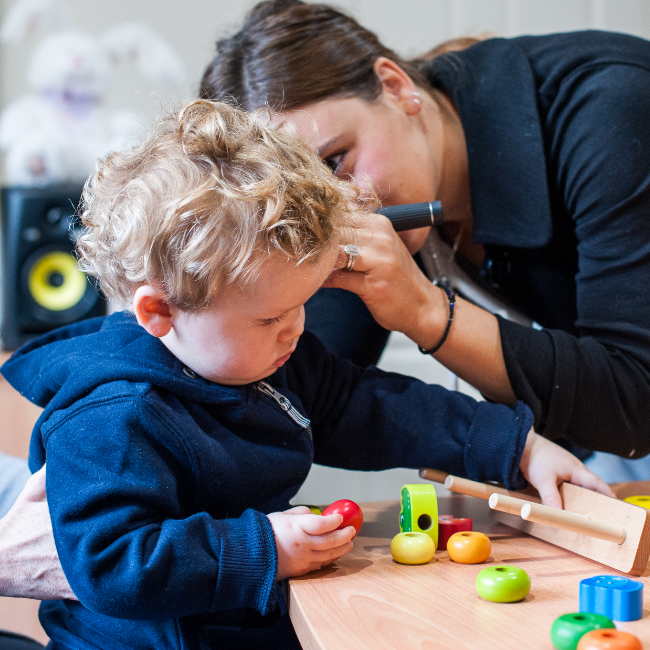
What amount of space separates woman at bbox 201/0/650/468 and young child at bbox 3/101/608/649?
5.0 inches

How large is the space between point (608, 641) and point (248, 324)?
1.14 ft

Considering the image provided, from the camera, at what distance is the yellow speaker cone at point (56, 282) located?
1592 millimetres

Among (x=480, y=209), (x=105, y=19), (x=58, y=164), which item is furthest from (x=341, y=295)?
(x=105, y=19)

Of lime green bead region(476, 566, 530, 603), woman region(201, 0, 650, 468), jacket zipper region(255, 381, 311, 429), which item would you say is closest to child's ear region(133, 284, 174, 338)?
jacket zipper region(255, 381, 311, 429)

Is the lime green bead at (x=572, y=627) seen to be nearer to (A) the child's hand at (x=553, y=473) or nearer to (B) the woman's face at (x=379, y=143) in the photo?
(A) the child's hand at (x=553, y=473)

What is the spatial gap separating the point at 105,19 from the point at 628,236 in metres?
1.50

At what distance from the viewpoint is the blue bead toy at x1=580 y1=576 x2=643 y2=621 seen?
17.5 inches

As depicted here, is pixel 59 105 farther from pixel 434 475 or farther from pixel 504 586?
pixel 504 586

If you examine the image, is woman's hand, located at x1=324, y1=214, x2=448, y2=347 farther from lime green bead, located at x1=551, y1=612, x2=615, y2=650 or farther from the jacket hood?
lime green bead, located at x1=551, y1=612, x2=615, y2=650

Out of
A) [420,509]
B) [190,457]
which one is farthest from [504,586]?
[190,457]

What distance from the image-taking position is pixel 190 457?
22.7 inches

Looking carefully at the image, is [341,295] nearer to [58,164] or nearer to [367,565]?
[367,565]

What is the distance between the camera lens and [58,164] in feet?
5.62

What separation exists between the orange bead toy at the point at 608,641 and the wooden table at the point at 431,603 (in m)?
0.03
